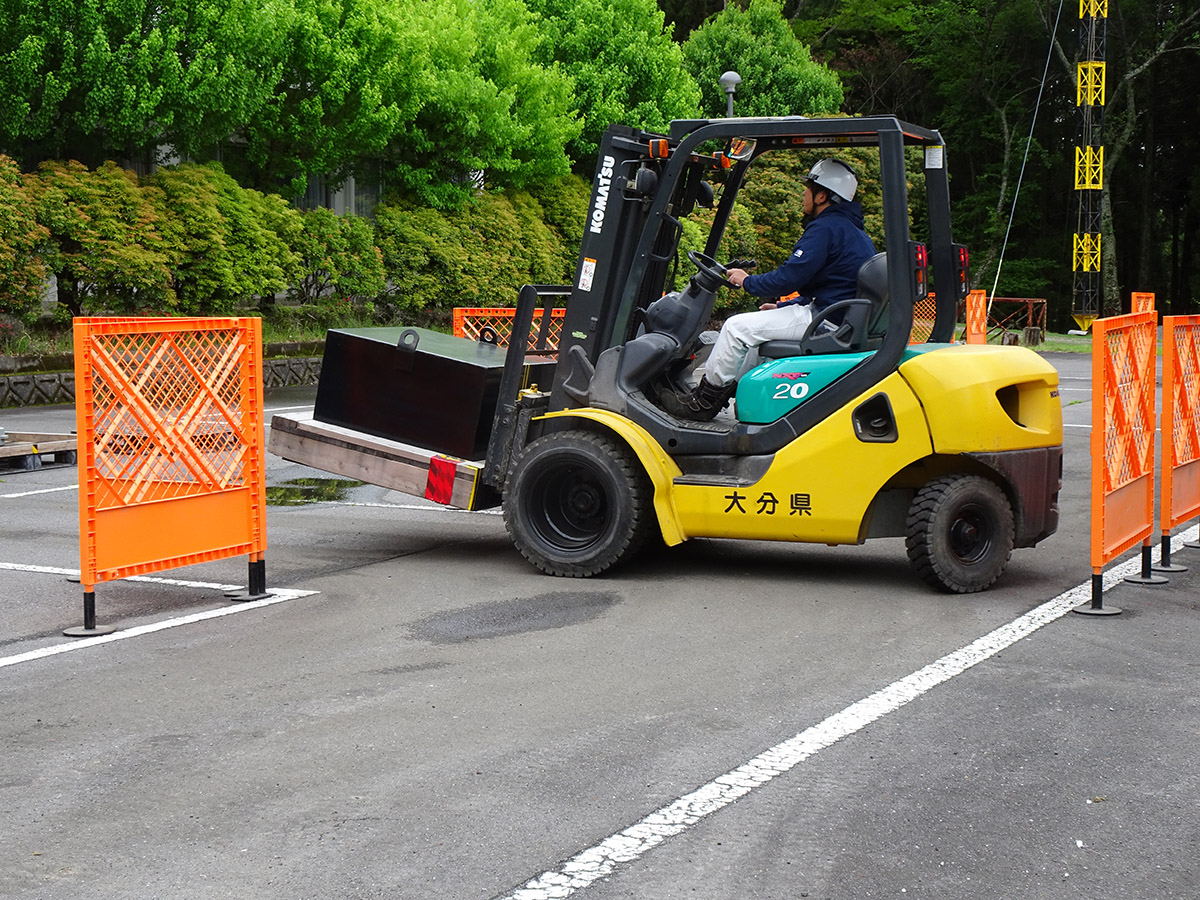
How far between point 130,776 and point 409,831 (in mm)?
1194

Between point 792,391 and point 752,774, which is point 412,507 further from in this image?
point 752,774

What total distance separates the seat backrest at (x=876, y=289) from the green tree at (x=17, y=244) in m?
15.7

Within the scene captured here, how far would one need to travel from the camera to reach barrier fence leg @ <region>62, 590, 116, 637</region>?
23.6ft

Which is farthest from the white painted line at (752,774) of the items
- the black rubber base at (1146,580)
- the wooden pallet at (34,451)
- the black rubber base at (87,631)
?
the wooden pallet at (34,451)

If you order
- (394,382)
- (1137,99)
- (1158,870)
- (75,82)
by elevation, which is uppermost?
(1137,99)

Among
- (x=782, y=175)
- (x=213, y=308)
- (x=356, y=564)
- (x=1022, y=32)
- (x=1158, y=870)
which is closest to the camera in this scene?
(x=1158, y=870)

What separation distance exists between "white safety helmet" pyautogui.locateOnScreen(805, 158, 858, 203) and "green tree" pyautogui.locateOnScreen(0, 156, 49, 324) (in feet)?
50.9

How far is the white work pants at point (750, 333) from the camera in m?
8.39

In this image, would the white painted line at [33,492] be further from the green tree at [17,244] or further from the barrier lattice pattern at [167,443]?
the green tree at [17,244]

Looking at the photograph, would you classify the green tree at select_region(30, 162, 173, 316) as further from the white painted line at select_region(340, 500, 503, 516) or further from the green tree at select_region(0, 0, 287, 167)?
the white painted line at select_region(340, 500, 503, 516)

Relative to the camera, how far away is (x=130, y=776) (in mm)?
5055

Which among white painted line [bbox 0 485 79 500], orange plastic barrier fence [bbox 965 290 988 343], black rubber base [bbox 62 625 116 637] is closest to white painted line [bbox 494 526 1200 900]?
black rubber base [bbox 62 625 116 637]

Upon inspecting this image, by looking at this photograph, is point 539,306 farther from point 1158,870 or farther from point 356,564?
point 1158,870

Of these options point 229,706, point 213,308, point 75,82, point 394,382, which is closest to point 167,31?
point 75,82
